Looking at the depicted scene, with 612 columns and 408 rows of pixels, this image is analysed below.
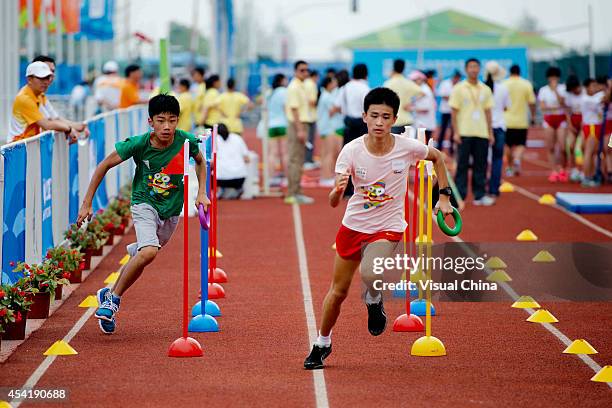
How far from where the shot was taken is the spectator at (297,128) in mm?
20172

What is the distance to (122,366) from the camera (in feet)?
28.6

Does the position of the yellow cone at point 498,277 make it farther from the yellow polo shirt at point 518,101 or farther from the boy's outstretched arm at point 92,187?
the yellow polo shirt at point 518,101

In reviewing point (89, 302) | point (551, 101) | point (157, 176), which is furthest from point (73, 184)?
point (551, 101)

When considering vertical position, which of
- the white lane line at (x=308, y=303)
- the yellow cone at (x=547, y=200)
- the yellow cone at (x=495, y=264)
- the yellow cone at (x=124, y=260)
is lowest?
the white lane line at (x=308, y=303)

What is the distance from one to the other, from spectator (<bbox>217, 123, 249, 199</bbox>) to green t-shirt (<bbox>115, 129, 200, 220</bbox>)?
10.3 m

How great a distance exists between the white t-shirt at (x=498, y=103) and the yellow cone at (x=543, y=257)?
5943mm

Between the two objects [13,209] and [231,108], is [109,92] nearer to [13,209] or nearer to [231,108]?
[231,108]

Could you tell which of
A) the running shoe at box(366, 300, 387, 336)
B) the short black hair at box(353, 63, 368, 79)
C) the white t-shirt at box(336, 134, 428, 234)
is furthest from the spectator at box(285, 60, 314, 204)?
the white t-shirt at box(336, 134, 428, 234)

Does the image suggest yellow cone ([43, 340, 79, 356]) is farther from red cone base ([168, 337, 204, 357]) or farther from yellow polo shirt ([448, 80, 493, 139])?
yellow polo shirt ([448, 80, 493, 139])

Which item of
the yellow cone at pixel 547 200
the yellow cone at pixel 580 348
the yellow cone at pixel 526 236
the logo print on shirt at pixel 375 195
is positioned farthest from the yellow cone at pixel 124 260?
the yellow cone at pixel 547 200

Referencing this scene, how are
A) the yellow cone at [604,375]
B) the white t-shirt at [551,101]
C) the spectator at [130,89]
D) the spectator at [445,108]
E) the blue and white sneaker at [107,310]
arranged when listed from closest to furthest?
the yellow cone at [604,375] < the blue and white sneaker at [107,310] < the spectator at [130,89] < the white t-shirt at [551,101] < the spectator at [445,108]

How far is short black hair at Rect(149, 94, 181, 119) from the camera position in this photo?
9.59 metres

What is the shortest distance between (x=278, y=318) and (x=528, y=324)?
6.68ft

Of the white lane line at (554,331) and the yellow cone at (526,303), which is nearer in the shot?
the white lane line at (554,331)
